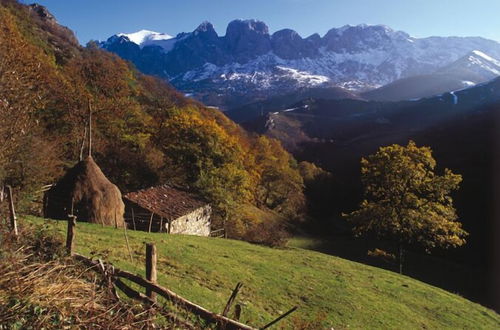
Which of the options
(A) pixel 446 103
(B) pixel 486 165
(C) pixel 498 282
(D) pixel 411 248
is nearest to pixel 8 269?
(C) pixel 498 282

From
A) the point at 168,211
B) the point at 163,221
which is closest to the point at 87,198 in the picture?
the point at 163,221

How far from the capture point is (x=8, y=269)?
21.1 ft

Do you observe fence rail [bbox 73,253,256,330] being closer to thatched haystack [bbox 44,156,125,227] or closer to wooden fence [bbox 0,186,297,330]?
wooden fence [bbox 0,186,297,330]

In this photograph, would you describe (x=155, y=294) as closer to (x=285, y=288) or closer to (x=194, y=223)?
(x=285, y=288)

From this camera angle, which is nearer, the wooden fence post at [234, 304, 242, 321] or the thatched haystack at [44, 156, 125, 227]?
the wooden fence post at [234, 304, 242, 321]

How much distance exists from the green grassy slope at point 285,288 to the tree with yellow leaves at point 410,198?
679cm

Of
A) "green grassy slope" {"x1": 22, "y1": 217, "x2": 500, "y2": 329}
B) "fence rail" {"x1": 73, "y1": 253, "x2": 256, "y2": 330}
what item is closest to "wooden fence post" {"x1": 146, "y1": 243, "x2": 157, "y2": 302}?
"fence rail" {"x1": 73, "y1": 253, "x2": 256, "y2": 330}

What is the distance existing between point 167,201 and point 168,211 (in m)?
1.99

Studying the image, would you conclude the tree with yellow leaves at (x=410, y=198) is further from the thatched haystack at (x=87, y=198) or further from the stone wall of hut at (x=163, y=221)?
the thatched haystack at (x=87, y=198)

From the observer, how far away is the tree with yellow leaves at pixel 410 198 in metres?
30.0

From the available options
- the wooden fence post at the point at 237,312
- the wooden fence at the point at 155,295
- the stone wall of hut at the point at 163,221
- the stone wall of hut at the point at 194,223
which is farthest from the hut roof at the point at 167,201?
the wooden fence post at the point at 237,312

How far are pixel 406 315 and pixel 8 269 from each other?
1819cm

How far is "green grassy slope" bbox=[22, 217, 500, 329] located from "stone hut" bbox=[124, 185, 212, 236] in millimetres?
7752

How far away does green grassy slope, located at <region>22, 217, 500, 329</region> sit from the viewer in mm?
14578
